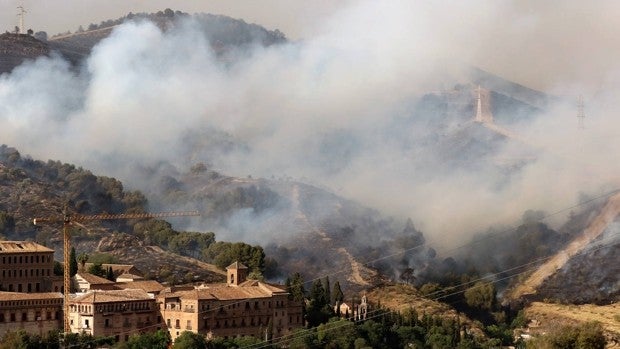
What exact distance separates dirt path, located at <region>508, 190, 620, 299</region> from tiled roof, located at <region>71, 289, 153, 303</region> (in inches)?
1733

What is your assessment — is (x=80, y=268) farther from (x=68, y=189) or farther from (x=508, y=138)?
(x=508, y=138)

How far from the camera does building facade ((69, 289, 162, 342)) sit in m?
87.3

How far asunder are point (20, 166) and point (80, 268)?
4284 centimetres

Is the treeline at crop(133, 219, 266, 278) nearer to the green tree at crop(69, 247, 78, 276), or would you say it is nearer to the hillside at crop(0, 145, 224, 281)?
the hillside at crop(0, 145, 224, 281)

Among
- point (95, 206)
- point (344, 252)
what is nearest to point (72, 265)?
point (344, 252)

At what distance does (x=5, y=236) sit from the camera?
117750mm

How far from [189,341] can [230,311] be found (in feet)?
21.1

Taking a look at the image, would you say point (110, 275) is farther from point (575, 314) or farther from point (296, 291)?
point (575, 314)

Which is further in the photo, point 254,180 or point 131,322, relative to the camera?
point 254,180

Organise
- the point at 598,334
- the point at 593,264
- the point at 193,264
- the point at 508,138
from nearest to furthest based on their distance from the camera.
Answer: the point at 598,334, the point at 193,264, the point at 593,264, the point at 508,138

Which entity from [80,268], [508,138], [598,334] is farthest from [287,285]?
[508,138]

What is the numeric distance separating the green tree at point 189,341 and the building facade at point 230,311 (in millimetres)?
2521

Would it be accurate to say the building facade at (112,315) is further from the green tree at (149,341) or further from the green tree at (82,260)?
the green tree at (82,260)

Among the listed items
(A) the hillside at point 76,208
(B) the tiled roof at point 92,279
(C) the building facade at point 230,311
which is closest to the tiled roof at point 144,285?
(B) the tiled roof at point 92,279
